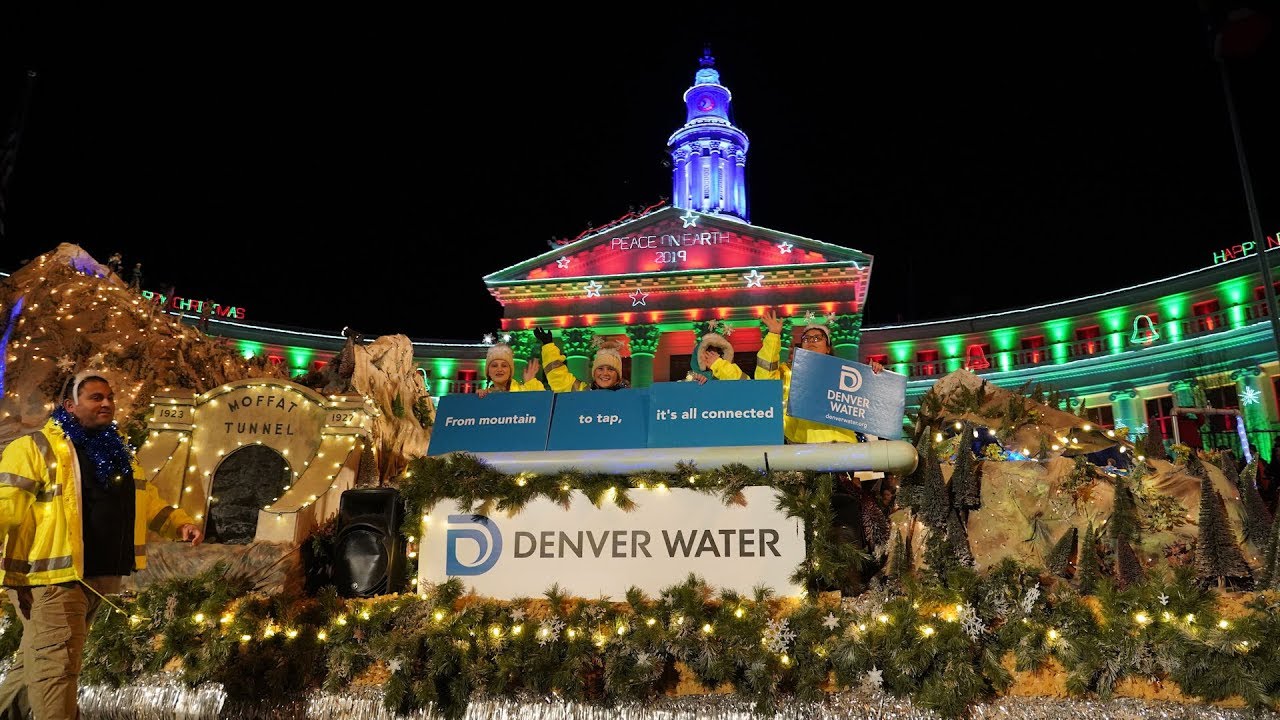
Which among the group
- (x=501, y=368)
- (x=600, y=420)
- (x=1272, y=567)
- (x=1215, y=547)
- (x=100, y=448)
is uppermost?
(x=501, y=368)

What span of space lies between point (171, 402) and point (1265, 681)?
9432mm

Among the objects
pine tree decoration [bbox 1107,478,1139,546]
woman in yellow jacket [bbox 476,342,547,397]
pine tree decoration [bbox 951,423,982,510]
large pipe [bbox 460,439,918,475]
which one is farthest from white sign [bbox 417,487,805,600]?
woman in yellow jacket [bbox 476,342,547,397]

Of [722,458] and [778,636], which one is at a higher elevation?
[722,458]

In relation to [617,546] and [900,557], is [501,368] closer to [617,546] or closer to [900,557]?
[617,546]

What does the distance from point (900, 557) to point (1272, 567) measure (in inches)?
95.0

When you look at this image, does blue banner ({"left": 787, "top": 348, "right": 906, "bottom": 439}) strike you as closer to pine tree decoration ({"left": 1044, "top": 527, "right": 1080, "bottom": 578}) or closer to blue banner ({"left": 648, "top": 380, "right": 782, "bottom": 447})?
blue banner ({"left": 648, "top": 380, "right": 782, "bottom": 447})

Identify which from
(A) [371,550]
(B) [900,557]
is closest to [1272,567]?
(B) [900,557]

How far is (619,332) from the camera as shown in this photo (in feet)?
126

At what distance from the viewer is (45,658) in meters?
4.33

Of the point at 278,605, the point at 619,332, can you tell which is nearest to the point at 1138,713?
the point at 278,605

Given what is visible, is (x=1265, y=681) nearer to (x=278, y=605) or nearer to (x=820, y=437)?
(x=820, y=437)

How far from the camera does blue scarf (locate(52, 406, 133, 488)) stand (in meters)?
4.70

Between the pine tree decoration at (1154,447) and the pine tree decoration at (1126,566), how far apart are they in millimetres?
2628

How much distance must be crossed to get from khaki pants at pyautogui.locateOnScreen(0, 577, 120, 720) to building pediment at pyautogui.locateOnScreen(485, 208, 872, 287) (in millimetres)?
34343
